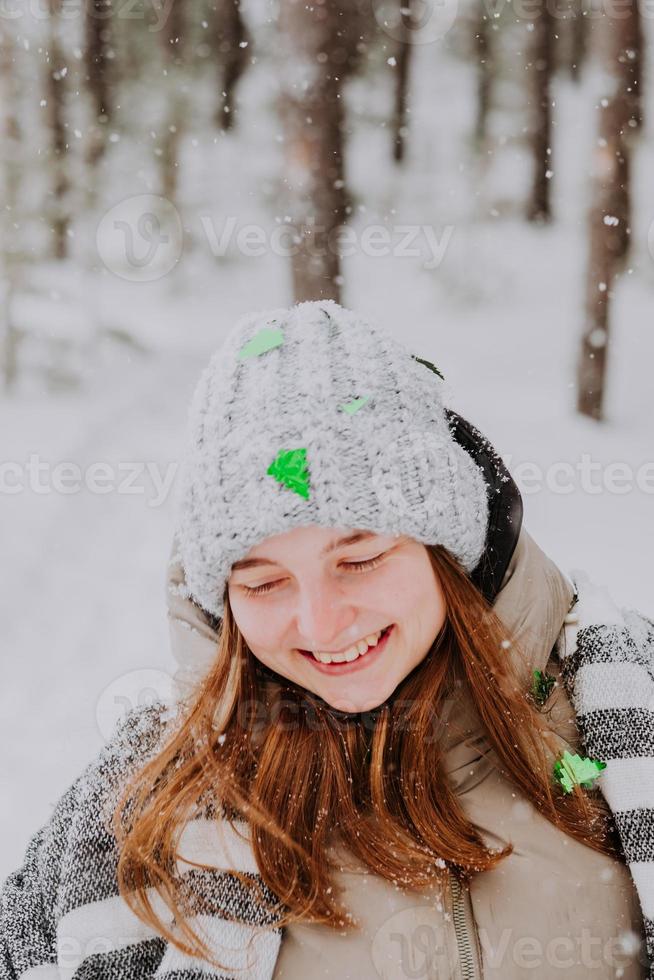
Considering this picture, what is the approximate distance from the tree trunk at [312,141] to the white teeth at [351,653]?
444cm

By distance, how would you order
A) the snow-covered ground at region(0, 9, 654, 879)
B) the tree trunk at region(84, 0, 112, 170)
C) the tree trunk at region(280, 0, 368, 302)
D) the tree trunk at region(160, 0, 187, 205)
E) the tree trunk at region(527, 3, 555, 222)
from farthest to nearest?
the tree trunk at region(527, 3, 555, 222)
the tree trunk at region(160, 0, 187, 205)
the tree trunk at region(84, 0, 112, 170)
the tree trunk at region(280, 0, 368, 302)
the snow-covered ground at region(0, 9, 654, 879)

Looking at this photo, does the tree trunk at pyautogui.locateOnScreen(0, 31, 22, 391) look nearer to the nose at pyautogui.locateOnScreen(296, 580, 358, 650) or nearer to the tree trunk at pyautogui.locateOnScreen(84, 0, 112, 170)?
the tree trunk at pyautogui.locateOnScreen(84, 0, 112, 170)

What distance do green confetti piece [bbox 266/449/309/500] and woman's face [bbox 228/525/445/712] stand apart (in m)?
0.09

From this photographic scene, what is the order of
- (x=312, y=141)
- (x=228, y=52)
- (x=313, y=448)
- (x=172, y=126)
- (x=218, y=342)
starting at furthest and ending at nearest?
(x=228, y=52)
(x=172, y=126)
(x=218, y=342)
(x=312, y=141)
(x=313, y=448)

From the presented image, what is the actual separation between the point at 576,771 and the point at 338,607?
0.63 meters

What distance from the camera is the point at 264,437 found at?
153 cm

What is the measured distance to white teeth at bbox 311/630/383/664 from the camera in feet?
5.30

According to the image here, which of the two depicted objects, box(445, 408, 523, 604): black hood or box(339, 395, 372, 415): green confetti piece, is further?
box(445, 408, 523, 604): black hood

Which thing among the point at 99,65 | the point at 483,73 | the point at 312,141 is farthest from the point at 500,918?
the point at 483,73

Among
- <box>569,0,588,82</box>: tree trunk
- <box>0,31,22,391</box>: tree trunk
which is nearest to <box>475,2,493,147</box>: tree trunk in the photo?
<box>569,0,588,82</box>: tree trunk

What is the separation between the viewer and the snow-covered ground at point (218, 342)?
4.20 metres

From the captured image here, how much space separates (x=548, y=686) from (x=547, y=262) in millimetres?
12235

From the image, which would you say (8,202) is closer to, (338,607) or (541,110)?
(338,607)

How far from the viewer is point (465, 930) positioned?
5.29 ft
